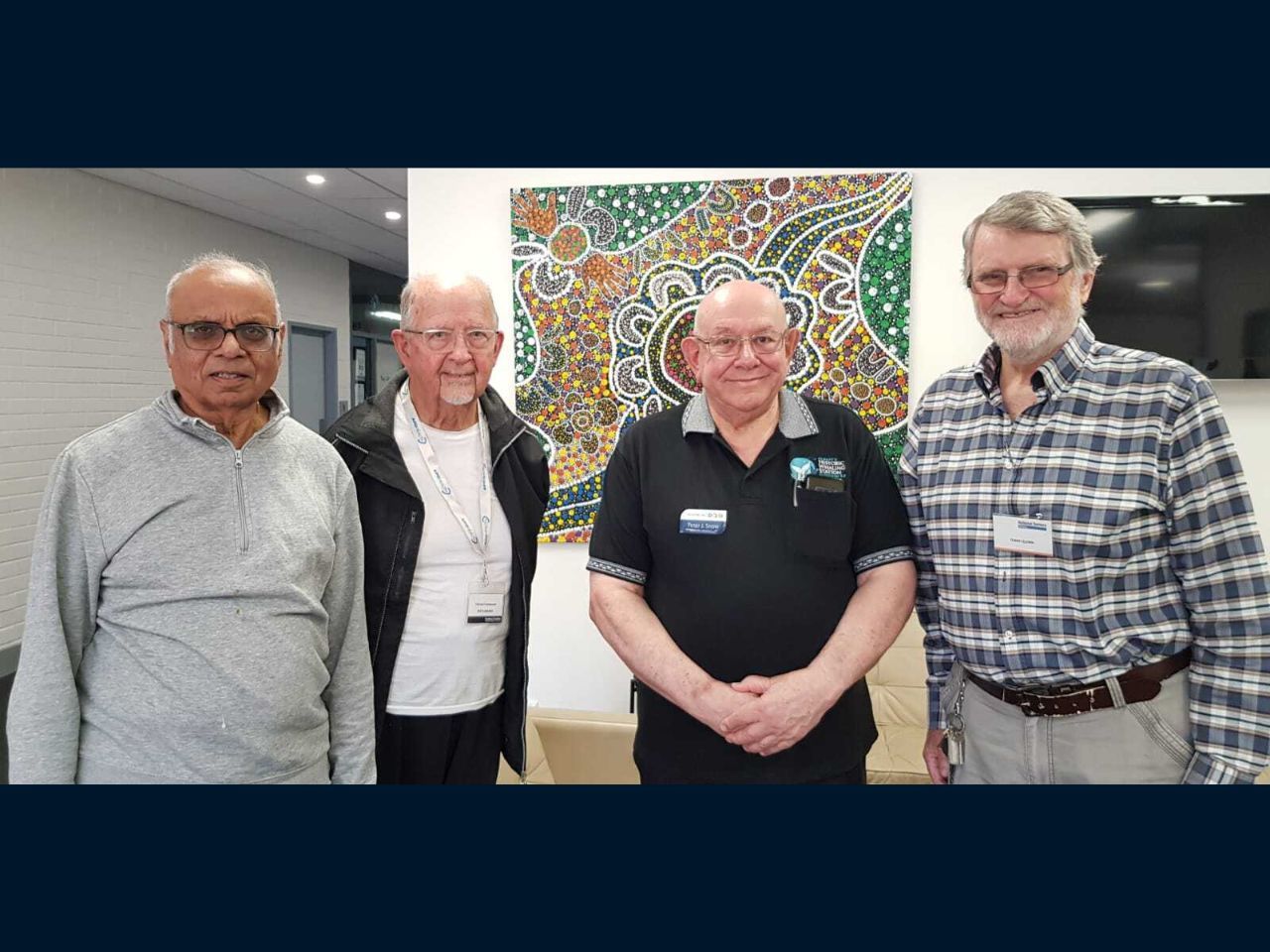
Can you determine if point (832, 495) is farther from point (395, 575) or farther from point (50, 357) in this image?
point (50, 357)

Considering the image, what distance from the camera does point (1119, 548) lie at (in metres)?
1.30

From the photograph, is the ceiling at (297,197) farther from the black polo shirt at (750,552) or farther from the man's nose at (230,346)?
the black polo shirt at (750,552)

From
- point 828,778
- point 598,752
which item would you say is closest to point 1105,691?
point 828,778

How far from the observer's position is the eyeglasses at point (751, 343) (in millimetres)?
1497

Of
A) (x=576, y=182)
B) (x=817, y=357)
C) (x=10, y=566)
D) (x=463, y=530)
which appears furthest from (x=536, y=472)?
(x=10, y=566)

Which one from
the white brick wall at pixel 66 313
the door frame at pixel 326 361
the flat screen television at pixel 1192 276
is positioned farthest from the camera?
the door frame at pixel 326 361

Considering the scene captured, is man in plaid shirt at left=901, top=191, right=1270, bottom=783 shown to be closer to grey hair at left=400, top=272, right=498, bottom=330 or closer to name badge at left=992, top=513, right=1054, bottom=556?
name badge at left=992, top=513, right=1054, bottom=556

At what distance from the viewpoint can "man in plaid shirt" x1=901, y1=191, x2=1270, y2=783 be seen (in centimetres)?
127

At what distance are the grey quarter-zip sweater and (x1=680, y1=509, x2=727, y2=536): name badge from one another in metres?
0.73

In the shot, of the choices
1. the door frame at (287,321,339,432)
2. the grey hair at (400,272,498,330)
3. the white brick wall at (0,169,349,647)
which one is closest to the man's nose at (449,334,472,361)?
the grey hair at (400,272,498,330)

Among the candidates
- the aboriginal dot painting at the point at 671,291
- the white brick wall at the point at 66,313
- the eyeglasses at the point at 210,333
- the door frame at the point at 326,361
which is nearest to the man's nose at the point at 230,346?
the eyeglasses at the point at 210,333

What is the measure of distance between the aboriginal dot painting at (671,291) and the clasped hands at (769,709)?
2106 millimetres

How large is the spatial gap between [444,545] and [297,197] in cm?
450

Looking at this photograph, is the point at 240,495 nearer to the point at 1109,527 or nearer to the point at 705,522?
the point at 705,522
